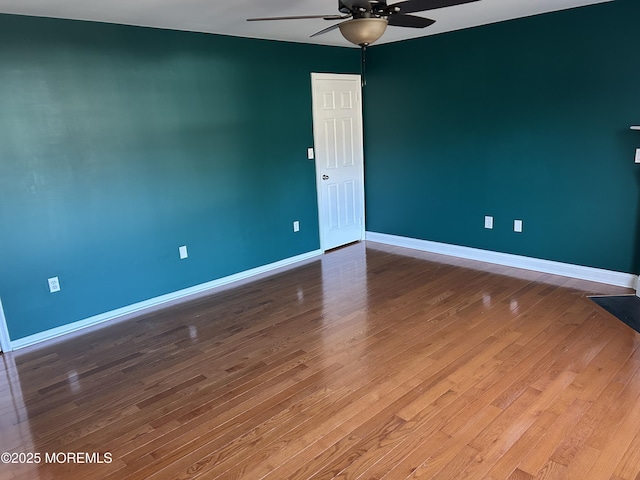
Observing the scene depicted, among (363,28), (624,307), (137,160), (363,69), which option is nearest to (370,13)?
(363,28)

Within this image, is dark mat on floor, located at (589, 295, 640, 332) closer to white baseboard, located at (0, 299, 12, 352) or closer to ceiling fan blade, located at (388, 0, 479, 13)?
ceiling fan blade, located at (388, 0, 479, 13)

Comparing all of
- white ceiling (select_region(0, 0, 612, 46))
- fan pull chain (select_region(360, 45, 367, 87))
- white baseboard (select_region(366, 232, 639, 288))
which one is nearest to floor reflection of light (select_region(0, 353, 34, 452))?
white ceiling (select_region(0, 0, 612, 46))

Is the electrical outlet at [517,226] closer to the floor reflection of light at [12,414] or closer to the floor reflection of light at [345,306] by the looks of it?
the floor reflection of light at [345,306]

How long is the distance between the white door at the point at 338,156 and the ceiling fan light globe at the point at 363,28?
2.85 meters

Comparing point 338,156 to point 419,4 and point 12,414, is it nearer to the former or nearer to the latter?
point 419,4

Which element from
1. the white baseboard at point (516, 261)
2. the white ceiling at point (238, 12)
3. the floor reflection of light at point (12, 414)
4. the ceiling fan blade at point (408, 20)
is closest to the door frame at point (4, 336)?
the floor reflection of light at point (12, 414)

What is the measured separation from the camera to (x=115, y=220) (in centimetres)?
392

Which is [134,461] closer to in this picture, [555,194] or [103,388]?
[103,388]

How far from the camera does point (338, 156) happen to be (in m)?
5.63

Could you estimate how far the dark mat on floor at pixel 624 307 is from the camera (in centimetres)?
339

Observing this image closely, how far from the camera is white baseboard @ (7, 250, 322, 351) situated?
3.65 meters

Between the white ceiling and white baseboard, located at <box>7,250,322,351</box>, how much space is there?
2373 mm

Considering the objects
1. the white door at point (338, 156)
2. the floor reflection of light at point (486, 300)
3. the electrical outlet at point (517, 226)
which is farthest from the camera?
the white door at point (338, 156)

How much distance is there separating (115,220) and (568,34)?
168 inches
